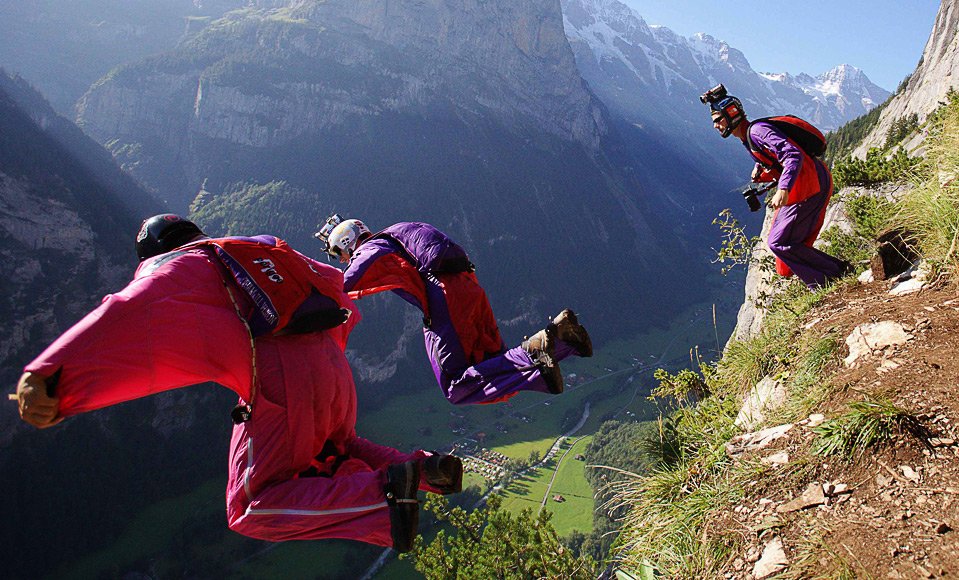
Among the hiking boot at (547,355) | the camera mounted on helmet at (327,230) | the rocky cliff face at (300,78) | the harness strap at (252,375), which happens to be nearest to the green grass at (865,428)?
the hiking boot at (547,355)

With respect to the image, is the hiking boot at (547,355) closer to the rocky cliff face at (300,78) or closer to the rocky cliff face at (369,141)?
the rocky cliff face at (369,141)

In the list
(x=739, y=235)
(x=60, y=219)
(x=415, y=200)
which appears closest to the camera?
(x=739, y=235)

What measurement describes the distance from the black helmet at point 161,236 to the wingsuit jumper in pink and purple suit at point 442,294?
1.59 meters

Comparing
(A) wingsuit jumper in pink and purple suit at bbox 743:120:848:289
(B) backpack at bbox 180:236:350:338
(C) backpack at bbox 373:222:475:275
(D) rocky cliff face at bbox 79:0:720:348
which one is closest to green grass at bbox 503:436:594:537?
(A) wingsuit jumper in pink and purple suit at bbox 743:120:848:289

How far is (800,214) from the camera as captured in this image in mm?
5871

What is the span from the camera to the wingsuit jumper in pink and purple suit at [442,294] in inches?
198

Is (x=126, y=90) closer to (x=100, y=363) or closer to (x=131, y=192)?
(x=131, y=192)

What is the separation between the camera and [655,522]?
121 inches

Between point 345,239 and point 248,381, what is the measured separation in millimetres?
2434

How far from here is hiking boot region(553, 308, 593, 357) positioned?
4625mm

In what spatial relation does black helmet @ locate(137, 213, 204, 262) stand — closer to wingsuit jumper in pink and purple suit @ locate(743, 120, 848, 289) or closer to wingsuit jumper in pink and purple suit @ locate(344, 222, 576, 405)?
wingsuit jumper in pink and purple suit @ locate(344, 222, 576, 405)

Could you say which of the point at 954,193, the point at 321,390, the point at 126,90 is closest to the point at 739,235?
the point at 954,193

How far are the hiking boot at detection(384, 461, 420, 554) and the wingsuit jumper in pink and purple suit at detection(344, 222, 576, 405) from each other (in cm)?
181

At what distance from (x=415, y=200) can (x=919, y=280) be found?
542ft
